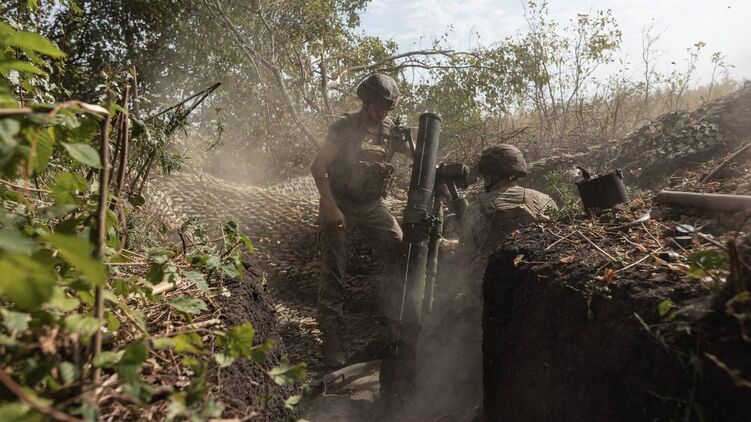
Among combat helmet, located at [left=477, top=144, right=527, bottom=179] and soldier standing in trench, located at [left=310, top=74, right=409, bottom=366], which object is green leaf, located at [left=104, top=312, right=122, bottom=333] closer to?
soldier standing in trench, located at [left=310, top=74, right=409, bottom=366]

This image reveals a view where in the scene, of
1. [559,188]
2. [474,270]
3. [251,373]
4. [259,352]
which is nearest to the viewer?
[259,352]

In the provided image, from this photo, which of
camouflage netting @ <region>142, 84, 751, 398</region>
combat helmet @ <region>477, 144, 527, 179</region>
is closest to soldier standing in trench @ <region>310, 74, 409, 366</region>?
camouflage netting @ <region>142, 84, 751, 398</region>

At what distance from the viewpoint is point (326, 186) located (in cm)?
486

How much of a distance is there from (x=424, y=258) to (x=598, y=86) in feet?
22.6

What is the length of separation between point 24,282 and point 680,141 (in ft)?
21.0

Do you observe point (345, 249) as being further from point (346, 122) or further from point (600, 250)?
point (600, 250)

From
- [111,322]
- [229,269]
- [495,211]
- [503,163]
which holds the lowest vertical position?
[111,322]

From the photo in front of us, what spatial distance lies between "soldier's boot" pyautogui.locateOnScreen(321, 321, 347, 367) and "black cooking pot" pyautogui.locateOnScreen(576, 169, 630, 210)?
2.71m

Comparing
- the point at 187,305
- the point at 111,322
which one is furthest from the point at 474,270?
the point at 111,322

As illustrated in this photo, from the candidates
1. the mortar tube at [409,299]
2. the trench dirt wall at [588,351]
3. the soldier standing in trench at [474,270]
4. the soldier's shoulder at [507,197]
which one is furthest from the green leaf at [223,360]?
the soldier's shoulder at [507,197]

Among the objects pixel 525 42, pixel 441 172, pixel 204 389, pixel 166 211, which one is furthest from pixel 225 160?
pixel 204 389

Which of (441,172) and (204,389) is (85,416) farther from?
(441,172)

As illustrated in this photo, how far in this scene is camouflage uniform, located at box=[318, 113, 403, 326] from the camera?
5.00m

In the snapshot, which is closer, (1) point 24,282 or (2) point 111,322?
(1) point 24,282
